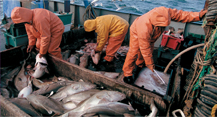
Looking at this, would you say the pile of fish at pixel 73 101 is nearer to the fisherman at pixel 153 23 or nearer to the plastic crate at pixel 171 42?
the fisherman at pixel 153 23

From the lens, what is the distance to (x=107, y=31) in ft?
13.9

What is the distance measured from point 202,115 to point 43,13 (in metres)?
3.49

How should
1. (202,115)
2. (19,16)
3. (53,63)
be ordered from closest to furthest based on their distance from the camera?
1. (202,115)
2. (19,16)
3. (53,63)

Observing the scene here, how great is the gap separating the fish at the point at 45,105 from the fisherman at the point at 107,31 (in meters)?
2.40

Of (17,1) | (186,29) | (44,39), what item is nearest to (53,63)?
(44,39)

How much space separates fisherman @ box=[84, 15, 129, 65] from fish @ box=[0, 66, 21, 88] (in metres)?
2.12

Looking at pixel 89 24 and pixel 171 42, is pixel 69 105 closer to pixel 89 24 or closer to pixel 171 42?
pixel 89 24

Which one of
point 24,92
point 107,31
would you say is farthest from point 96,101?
point 107,31

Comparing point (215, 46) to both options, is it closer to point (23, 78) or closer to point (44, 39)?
point (44, 39)

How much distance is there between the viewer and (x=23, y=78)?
3.21 meters

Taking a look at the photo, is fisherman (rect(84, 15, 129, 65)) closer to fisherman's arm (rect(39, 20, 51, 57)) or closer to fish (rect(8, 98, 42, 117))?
fisherman's arm (rect(39, 20, 51, 57))

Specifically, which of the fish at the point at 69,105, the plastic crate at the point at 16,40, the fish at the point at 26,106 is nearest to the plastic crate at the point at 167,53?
the fish at the point at 69,105

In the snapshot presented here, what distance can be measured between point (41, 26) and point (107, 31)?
187 cm

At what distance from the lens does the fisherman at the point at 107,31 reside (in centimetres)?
420
